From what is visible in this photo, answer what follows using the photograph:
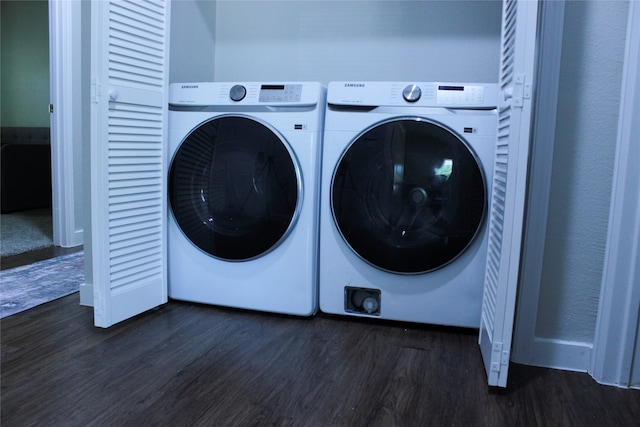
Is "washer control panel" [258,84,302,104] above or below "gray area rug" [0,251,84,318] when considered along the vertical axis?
above

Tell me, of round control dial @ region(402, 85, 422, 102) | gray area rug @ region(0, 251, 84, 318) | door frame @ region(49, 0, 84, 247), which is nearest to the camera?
round control dial @ region(402, 85, 422, 102)

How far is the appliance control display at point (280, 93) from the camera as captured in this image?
1.79 meters

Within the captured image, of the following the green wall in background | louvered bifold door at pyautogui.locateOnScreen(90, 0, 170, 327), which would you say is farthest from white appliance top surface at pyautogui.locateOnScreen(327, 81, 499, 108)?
the green wall in background

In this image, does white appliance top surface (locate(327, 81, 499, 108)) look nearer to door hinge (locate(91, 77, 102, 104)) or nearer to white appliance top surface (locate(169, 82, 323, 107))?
white appliance top surface (locate(169, 82, 323, 107))

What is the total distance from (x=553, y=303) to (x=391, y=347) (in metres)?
0.52

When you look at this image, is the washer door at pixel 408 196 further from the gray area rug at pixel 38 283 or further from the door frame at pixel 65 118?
the door frame at pixel 65 118

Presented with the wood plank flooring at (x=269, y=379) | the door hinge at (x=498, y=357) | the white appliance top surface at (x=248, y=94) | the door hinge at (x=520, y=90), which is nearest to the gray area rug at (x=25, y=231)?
the wood plank flooring at (x=269, y=379)

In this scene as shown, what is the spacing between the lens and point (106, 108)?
1.59 meters

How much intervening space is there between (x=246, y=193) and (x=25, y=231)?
2250mm

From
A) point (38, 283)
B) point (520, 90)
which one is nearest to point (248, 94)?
point (520, 90)

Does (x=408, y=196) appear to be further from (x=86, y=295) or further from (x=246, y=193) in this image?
(x=86, y=295)

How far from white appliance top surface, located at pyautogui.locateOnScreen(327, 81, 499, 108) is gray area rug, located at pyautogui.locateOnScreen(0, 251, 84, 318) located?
1.40m

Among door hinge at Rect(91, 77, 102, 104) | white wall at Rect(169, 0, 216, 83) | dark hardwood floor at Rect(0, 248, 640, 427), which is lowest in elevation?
dark hardwood floor at Rect(0, 248, 640, 427)

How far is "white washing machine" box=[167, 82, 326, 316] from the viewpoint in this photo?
5.85 feet
